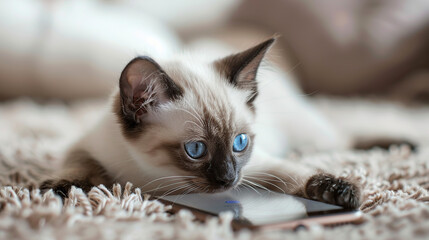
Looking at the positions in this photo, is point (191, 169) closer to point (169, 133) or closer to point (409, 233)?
point (169, 133)

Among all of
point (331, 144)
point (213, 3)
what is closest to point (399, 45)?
point (331, 144)

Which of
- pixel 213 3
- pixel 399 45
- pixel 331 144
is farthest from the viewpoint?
pixel 213 3

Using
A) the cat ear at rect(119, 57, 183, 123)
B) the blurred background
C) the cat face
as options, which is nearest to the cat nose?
the cat face

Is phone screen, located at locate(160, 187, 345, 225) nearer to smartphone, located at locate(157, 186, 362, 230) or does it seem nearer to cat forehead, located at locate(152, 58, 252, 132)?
smartphone, located at locate(157, 186, 362, 230)

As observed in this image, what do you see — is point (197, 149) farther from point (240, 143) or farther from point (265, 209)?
point (265, 209)

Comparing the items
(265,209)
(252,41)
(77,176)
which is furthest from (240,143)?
(252,41)

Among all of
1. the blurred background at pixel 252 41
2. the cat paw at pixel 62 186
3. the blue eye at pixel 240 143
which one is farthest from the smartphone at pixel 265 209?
the blurred background at pixel 252 41

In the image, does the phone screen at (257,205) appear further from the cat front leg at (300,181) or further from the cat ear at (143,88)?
the cat ear at (143,88)
